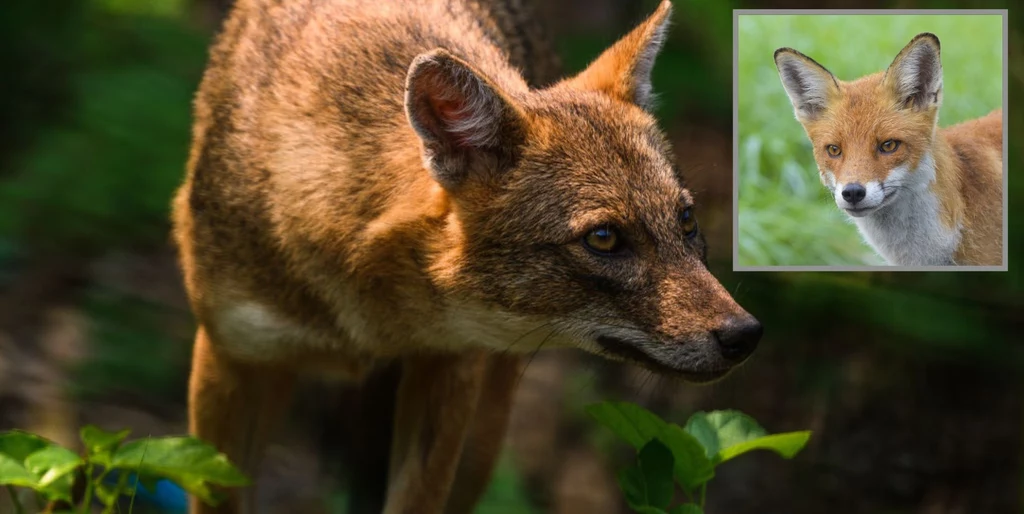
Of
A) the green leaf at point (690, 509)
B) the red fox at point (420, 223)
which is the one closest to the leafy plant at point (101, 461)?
the red fox at point (420, 223)

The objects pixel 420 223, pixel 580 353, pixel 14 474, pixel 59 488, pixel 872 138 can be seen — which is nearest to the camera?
pixel 14 474

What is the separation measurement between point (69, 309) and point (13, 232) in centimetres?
70

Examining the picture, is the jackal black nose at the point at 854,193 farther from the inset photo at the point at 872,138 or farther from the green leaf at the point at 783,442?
the green leaf at the point at 783,442

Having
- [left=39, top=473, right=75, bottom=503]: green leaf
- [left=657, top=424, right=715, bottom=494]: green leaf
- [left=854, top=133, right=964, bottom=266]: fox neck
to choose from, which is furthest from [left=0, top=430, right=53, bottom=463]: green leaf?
[left=854, top=133, right=964, bottom=266]: fox neck

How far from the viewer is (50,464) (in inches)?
155

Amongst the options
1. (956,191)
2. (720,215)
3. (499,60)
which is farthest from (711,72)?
(499,60)

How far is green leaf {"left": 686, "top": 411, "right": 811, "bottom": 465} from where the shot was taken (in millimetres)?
4258

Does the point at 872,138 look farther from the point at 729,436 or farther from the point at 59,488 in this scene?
the point at 59,488

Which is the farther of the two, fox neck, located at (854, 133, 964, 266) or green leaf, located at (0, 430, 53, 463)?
fox neck, located at (854, 133, 964, 266)

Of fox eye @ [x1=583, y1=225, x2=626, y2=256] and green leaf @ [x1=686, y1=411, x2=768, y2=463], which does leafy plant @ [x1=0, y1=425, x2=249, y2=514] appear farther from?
green leaf @ [x1=686, y1=411, x2=768, y2=463]

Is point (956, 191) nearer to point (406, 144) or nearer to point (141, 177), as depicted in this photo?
point (406, 144)

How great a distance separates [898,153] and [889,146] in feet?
0.16

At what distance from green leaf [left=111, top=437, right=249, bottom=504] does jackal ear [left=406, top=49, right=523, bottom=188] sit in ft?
3.89

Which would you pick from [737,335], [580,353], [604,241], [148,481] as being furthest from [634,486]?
[580,353]
